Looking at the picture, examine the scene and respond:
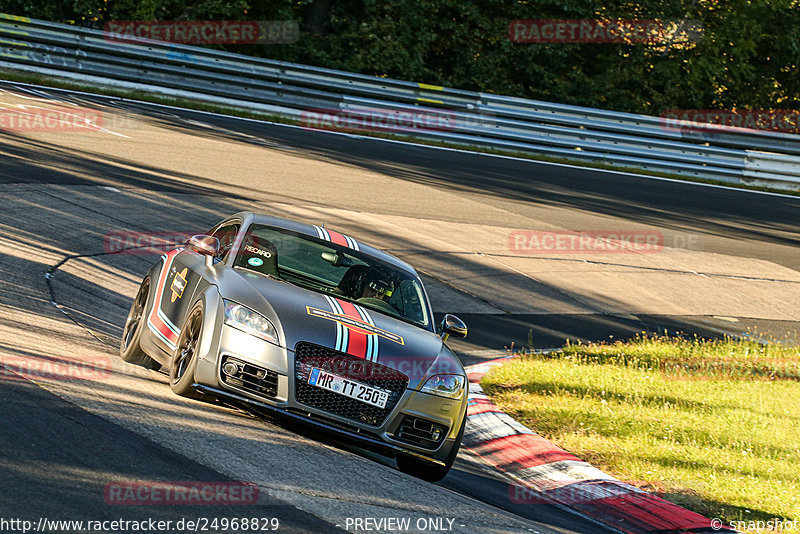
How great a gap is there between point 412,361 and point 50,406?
7.58 ft

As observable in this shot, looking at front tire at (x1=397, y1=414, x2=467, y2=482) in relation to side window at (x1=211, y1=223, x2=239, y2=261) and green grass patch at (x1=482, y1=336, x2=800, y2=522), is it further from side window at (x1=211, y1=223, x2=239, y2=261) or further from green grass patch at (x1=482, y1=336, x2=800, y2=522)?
side window at (x1=211, y1=223, x2=239, y2=261)

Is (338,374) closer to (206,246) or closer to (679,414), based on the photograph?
(206,246)

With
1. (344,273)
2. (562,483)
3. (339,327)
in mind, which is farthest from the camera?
(344,273)

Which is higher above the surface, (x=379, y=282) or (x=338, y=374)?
(x=379, y=282)

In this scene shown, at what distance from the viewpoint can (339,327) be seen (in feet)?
21.7

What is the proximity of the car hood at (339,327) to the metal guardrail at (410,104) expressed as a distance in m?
18.3

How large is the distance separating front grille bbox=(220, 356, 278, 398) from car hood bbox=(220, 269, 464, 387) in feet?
0.75

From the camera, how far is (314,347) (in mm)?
6414

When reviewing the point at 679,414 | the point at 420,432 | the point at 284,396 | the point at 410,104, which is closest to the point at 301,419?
the point at 284,396

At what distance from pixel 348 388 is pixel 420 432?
2.00ft

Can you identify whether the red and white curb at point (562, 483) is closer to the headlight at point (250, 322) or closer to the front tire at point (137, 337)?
the headlight at point (250, 322)

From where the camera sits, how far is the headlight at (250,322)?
6441 mm

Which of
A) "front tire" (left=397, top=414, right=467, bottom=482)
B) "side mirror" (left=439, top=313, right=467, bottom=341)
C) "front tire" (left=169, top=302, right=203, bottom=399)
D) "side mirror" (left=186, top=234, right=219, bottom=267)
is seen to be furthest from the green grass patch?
"front tire" (left=169, top=302, right=203, bottom=399)

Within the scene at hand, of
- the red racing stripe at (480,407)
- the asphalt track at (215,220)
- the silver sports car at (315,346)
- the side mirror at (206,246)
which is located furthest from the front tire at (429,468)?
the red racing stripe at (480,407)
